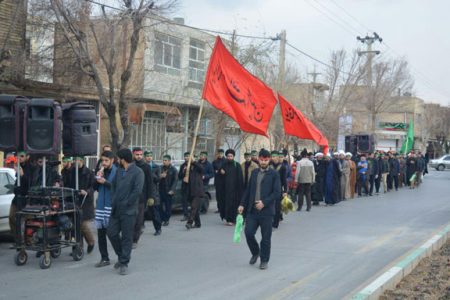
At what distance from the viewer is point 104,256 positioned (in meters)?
8.84

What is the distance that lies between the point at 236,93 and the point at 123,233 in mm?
6200

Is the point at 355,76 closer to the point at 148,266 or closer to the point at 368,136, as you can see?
the point at 368,136

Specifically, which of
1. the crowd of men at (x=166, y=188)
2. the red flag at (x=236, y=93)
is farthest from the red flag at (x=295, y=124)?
the red flag at (x=236, y=93)

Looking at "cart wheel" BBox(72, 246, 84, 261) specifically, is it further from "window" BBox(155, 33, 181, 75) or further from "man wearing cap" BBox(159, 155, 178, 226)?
"window" BBox(155, 33, 181, 75)

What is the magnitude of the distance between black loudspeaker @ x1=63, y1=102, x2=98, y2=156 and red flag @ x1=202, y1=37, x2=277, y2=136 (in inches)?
140

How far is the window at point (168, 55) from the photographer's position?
25719 millimetres

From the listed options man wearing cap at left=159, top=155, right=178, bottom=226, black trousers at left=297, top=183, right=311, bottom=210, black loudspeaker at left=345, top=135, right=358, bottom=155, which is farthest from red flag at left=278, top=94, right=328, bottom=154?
black loudspeaker at left=345, top=135, right=358, bottom=155

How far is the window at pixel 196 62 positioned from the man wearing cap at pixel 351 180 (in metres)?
9.12

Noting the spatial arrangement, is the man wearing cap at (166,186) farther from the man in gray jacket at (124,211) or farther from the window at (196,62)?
the window at (196,62)

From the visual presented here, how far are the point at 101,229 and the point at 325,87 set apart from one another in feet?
106

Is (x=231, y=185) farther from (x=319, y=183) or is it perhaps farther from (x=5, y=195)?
(x=319, y=183)

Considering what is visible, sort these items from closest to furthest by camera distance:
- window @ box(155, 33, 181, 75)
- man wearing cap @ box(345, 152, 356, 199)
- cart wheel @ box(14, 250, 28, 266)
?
cart wheel @ box(14, 250, 28, 266) → man wearing cap @ box(345, 152, 356, 199) → window @ box(155, 33, 181, 75)

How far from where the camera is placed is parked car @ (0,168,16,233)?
1085 cm

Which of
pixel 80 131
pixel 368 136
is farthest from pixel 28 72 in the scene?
pixel 368 136
